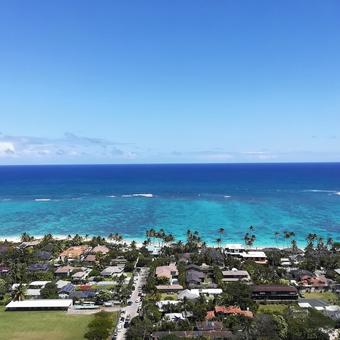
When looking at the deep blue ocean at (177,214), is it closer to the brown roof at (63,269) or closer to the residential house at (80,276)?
the brown roof at (63,269)

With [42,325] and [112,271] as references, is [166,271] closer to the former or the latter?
[112,271]

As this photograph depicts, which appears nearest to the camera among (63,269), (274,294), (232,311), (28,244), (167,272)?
(232,311)

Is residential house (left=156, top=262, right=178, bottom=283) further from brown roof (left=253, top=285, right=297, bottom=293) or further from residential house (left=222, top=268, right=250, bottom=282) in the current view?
brown roof (left=253, top=285, right=297, bottom=293)

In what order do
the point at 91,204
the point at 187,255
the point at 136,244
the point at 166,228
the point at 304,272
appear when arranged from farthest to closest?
the point at 91,204 → the point at 166,228 → the point at 136,244 → the point at 187,255 → the point at 304,272

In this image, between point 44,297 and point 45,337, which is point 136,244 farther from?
point 45,337

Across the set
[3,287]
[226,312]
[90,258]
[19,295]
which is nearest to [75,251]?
[90,258]

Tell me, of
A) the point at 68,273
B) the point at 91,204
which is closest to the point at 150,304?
the point at 68,273

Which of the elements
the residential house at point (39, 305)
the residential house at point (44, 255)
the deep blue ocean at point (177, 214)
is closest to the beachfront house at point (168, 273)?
the residential house at point (39, 305)
